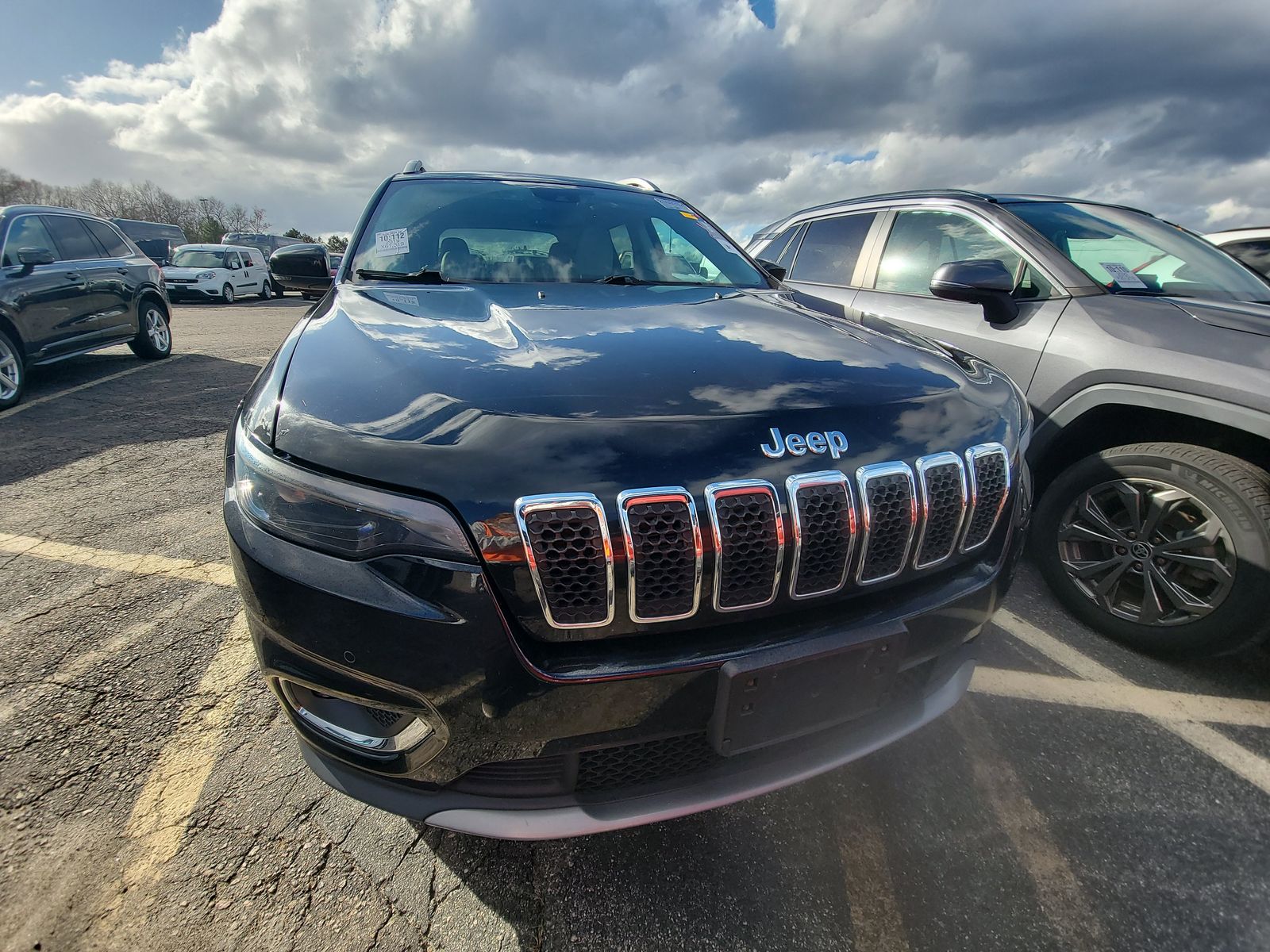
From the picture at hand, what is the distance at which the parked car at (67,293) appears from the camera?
566 cm

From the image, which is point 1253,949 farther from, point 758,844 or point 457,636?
point 457,636

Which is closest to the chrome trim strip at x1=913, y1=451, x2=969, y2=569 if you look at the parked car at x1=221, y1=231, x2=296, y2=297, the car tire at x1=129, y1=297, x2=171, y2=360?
the car tire at x1=129, y1=297, x2=171, y2=360

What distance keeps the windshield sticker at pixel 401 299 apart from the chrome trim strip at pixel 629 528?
3.65ft

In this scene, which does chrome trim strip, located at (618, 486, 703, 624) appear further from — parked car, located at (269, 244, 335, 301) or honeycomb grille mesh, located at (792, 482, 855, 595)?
parked car, located at (269, 244, 335, 301)

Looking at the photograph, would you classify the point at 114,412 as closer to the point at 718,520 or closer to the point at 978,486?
the point at 718,520

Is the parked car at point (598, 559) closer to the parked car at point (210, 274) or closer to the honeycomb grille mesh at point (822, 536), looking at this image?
the honeycomb grille mesh at point (822, 536)

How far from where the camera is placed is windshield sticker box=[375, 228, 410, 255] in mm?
2346

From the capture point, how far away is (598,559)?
1138 mm

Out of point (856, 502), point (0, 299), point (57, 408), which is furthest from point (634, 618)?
point (0, 299)

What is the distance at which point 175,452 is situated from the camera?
4480mm

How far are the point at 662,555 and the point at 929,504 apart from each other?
0.65 metres

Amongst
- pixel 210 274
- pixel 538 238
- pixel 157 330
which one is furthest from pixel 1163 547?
pixel 210 274

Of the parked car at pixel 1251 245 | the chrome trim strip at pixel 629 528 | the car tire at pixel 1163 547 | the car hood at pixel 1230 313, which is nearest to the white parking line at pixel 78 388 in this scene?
the chrome trim strip at pixel 629 528

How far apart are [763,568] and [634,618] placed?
0.89ft
